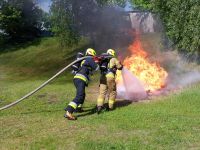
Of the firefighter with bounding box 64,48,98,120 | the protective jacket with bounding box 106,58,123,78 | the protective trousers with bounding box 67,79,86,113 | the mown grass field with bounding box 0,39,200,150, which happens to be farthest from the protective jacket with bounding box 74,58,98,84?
the mown grass field with bounding box 0,39,200,150

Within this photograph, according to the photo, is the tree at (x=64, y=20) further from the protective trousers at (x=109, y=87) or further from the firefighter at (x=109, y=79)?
the protective trousers at (x=109, y=87)

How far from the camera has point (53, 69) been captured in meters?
37.2

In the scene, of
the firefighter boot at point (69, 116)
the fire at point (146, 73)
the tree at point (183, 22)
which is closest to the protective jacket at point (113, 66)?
the firefighter boot at point (69, 116)

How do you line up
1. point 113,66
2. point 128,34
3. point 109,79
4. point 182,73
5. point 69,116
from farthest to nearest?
1. point 128,34
2. point 182,73
3. point 113,66
4. point 109,79
5. point 69,116

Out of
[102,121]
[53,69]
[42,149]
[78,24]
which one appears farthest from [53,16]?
[42,149]

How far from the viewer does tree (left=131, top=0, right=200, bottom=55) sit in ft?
67.4

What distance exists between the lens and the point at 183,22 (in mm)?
21484

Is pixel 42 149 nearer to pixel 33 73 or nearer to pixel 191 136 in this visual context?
pixel 191 136

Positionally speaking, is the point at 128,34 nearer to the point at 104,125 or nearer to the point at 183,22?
the point at 183,22

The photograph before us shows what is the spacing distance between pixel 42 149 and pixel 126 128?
264cm

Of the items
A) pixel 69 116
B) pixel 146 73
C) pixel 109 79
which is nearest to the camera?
pixel 69 116

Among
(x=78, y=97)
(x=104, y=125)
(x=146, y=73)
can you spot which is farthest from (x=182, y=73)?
(x=104, y=125)

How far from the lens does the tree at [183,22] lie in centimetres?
2053

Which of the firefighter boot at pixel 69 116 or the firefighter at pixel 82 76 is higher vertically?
the firefighter at pixel 82 76
